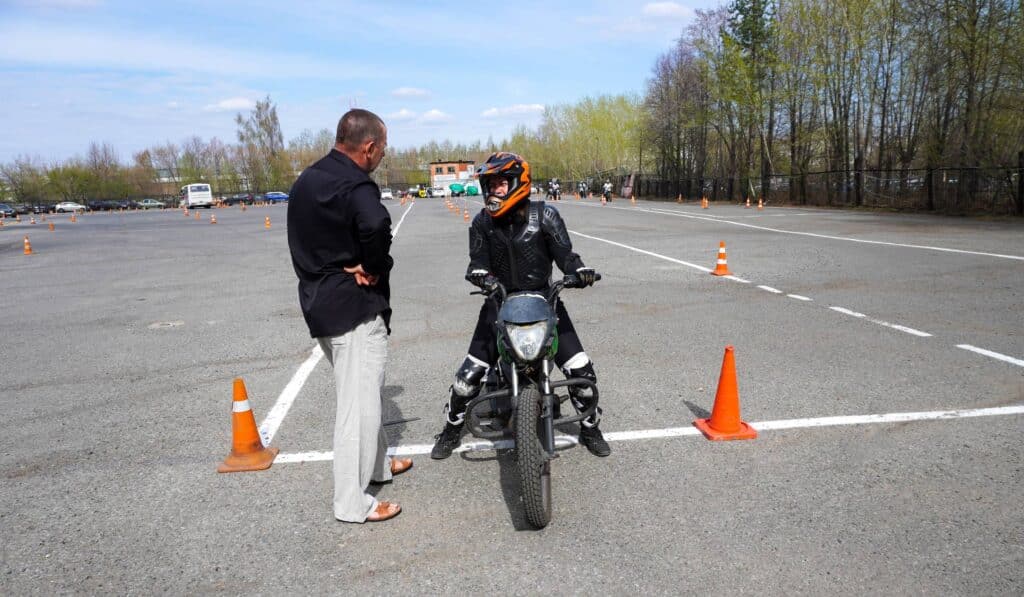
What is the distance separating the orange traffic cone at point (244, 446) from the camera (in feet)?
13.3

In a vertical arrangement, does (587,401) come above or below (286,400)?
above

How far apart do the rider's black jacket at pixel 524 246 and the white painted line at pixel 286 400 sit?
6.58 ft

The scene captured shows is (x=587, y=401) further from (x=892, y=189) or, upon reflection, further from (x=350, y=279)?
(x=892, y=189)

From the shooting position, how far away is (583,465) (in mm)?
4043

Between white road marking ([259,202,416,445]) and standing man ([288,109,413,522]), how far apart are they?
4.84ft

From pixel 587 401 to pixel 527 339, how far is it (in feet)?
2.71

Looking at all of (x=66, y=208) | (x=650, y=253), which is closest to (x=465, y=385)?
(x=650, y=253)

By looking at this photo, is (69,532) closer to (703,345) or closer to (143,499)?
(143,499)

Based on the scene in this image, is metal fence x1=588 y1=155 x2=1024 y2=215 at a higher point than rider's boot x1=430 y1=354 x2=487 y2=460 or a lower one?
higher

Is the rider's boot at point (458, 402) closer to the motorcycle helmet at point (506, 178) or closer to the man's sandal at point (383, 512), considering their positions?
the man's sandal at point (383, 512)

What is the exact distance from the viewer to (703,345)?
→ 682 centimetres

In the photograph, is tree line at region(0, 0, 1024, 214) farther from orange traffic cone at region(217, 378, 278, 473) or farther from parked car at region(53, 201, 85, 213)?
parked car at region(53, 201, 85, 213)

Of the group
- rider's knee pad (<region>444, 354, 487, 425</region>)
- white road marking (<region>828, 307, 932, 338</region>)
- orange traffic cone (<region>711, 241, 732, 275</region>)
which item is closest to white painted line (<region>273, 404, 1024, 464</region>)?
rider's knee pad (<region>444, 354, 487, 425</region>)

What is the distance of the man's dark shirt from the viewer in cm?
304
